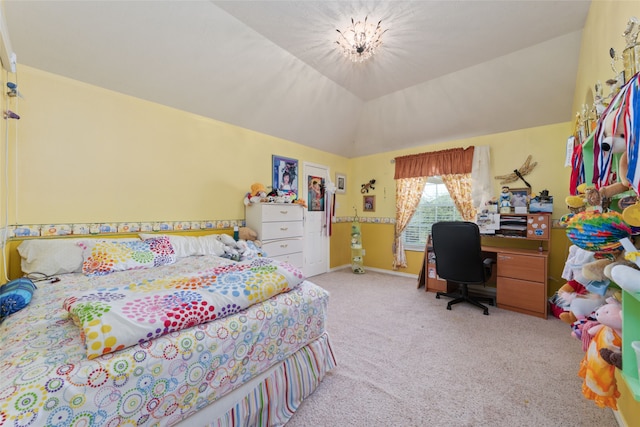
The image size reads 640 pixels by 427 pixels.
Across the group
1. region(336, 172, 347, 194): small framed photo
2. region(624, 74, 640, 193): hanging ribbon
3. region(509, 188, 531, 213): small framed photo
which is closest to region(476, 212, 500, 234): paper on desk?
region(509, 188, 531, 213): small framed photo

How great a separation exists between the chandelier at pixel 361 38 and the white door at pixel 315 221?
2265mm

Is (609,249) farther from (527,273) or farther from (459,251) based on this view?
(527,273)

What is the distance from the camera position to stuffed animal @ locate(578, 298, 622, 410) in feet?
2.68

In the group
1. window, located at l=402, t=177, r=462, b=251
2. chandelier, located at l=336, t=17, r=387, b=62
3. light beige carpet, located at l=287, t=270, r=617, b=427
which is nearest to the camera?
light beige carpet, located at l=287, t=270, r=617, b=427

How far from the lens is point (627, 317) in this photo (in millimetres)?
741

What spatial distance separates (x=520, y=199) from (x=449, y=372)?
276 centimetres

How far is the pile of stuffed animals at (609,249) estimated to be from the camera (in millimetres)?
719

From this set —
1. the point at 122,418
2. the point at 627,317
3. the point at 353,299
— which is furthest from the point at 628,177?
the point at 353,299

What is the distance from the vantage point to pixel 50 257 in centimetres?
204

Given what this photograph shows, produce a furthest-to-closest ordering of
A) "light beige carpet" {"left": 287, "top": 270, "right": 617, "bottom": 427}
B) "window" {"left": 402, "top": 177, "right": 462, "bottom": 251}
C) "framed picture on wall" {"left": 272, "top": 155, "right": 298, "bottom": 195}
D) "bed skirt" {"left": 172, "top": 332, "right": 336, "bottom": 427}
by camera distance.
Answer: "window" {"left": 402, "top": 177, "right": 462, "bottom": 251}
"framed picture on wall" {"left": 272, "top": 155, "right": 298, "bottom": 195}
"light beige carpet" {"left": 287, "top": 270, "right": 617, "bottom": 427}
"bed skirt" {"left": 172, "top": 332, "right": 336, "bottom": 427}

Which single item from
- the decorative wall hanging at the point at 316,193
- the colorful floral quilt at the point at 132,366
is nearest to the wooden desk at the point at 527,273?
the decorative wall hanging at the point at 316,193

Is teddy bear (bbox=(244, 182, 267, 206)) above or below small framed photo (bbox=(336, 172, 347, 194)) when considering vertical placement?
below

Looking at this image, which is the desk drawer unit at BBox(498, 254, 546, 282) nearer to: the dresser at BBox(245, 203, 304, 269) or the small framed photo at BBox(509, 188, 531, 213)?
the small framed photo at BBox(509, 188, 531, 213)

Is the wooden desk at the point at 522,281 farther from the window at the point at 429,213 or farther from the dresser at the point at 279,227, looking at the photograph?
the dresser at the point at 279,227
